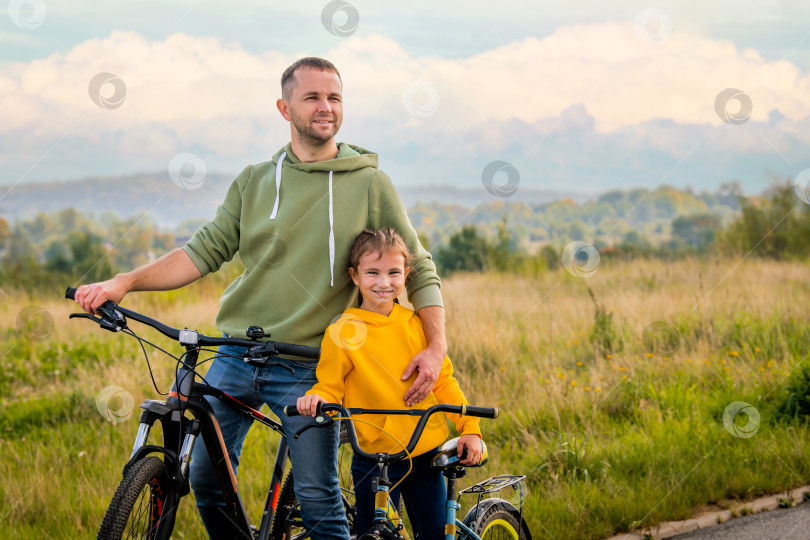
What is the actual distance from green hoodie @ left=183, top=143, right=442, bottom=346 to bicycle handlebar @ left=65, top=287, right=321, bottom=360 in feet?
0.93

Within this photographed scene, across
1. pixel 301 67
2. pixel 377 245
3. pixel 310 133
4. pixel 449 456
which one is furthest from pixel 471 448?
pixel 301 67

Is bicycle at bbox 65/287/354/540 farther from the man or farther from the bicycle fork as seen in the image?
the bicycle fork

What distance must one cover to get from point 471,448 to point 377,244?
855mm

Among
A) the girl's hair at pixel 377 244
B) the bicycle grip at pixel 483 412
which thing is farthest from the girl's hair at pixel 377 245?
the bicycle grip at pixel 483 412

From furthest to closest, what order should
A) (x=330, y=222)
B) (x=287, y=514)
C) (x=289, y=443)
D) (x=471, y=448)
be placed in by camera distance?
(x=287, y=514), (x=330, y=222), (x=289, y=443), (x=471, y=448)

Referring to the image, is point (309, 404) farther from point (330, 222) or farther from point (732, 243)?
point (732, 243)

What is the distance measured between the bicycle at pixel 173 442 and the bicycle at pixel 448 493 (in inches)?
16.8

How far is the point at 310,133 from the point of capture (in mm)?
3256

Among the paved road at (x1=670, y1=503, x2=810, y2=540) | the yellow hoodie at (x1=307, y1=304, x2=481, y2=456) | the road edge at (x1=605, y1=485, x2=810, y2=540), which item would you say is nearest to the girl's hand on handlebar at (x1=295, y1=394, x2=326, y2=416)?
the yellow hoodie at (x1=307, y1=304, x2=481, y2=456)

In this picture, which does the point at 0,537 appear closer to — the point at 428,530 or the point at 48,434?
the point at 48,434

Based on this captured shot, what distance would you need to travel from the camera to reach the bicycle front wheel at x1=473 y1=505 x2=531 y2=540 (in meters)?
3.09

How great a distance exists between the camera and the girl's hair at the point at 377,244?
3010mm

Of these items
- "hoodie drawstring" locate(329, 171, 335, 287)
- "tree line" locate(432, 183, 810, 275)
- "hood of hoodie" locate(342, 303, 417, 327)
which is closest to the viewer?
"hood of hoodie" locate(342, 303, 417, 327)

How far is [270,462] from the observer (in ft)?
17.6
